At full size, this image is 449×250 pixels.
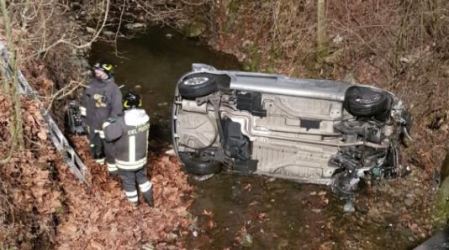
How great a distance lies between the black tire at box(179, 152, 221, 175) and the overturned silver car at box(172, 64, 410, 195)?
21 millimetres

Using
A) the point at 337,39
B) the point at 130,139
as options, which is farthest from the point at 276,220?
the point at 337,39

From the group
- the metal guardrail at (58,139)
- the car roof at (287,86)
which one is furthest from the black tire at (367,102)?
the metal guardrail at (58,139)

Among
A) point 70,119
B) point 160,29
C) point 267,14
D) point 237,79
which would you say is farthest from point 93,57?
point 237,79

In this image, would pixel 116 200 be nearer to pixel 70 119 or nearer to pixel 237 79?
pixel 70 119

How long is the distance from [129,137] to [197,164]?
158 centimetres

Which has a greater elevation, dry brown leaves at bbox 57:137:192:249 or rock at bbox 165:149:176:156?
rock at bbox 165:149:176:156

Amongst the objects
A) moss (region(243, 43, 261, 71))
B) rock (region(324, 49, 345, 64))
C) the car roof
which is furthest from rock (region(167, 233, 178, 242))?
moss (region(243, 43, 261, 71))

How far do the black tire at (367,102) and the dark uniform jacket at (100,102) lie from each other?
3.16 metres

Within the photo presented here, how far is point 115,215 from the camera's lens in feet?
25.4

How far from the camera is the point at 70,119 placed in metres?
8.80

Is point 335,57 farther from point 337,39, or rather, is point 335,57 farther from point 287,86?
point 287,86

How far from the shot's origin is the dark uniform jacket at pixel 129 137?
7500mm

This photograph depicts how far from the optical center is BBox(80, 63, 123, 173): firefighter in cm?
780

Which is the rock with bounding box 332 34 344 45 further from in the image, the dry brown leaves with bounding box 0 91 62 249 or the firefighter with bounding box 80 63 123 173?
the dry brown leaves with bounding box 0 91 62 249
